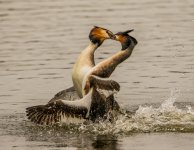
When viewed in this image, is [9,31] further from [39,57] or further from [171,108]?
[171,108]

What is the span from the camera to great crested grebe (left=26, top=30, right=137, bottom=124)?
50.9 ft

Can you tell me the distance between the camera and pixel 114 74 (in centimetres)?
2116

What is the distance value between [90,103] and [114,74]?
17.9 ft

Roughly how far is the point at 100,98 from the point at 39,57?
798 centimetres

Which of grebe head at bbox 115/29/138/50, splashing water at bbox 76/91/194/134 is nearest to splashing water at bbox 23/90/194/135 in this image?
splashing water at bbox 76/91/194/134

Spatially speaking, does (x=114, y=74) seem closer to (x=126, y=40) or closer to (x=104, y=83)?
(x=126, y=40)

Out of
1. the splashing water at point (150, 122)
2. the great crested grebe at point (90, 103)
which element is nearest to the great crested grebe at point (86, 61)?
the great crested grebe at point (90, 103)

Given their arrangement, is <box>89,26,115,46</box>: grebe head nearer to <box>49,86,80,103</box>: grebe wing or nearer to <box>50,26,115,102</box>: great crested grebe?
<box>50,26,115,102</box>: great crested grebe

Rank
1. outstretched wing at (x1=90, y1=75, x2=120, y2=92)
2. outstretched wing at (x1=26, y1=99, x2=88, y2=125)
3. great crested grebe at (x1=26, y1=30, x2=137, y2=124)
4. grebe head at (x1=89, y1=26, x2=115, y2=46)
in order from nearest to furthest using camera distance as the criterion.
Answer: outstretched wing at (x1=90, y1=75, x2=120, y2=92)
great crested grebe at (x1=26, y1=30, x2=137, y2=124)
outstretched wing at (x1=26, y1=99, x2=88, y2=125)
grebe head at (x1=89, y1=26, x2=115, y2=46)

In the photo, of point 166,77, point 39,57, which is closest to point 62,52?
point 39,57

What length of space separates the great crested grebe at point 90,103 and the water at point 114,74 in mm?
257

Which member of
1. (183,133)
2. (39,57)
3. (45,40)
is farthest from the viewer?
(45,40)

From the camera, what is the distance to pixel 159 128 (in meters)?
16.0

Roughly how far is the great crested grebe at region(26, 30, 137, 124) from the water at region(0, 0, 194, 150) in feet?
0.84
